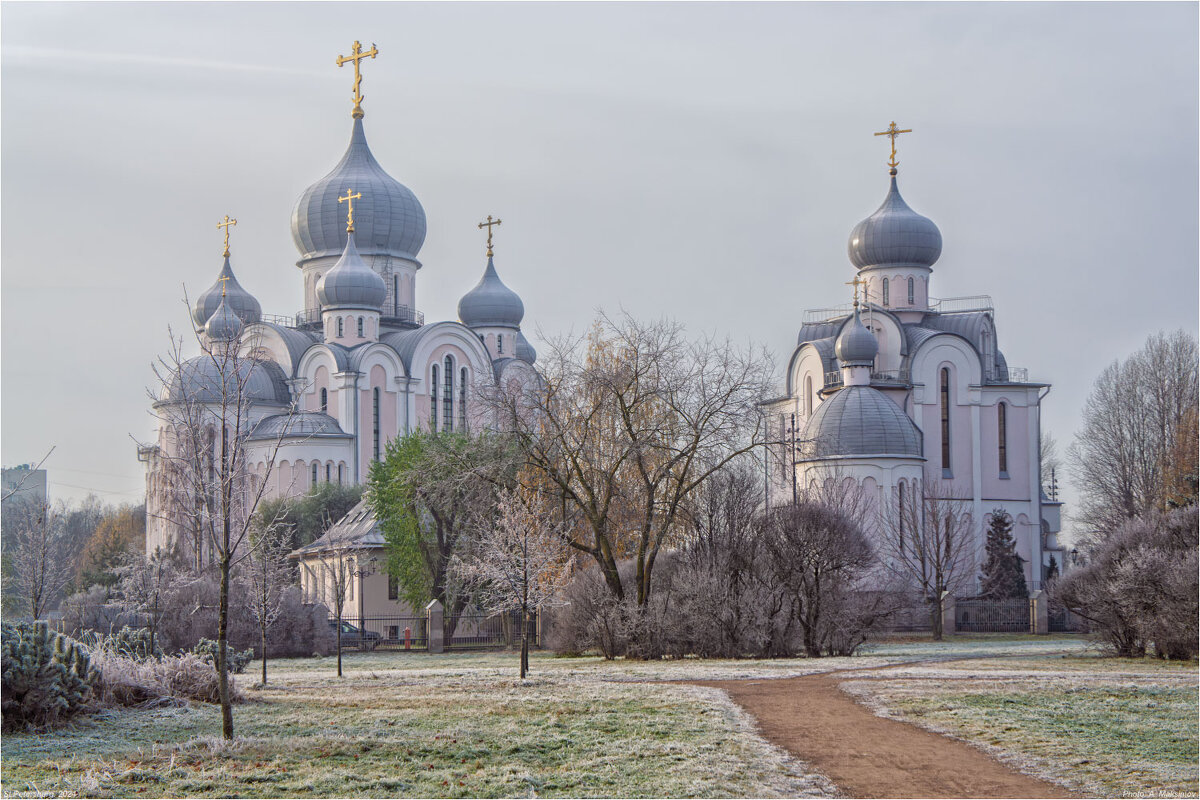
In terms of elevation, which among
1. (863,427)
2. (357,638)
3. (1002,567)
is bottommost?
(357,638)

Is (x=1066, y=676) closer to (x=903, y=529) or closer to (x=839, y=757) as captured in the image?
(x=839, y=757)

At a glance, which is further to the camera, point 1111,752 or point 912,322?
point 912,322

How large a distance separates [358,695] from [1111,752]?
9449mm

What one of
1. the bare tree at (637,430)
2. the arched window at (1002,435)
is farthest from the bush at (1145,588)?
the arched window at (1002,435)

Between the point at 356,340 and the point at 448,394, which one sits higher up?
the point at 356,340

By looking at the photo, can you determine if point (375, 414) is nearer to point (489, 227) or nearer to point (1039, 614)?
point (489, 227)

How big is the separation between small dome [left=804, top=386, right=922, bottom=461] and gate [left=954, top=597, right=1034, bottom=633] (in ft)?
23.3

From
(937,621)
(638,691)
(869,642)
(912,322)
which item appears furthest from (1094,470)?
(638,691)

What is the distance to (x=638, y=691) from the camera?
17297 mm

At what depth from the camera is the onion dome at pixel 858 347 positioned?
50.8 metres

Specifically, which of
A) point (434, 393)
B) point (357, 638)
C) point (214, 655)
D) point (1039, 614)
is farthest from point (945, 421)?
point (214, 655)

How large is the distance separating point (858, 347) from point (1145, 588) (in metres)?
27.3

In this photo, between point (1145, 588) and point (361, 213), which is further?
point (361, 213)

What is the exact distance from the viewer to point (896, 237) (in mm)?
54938
